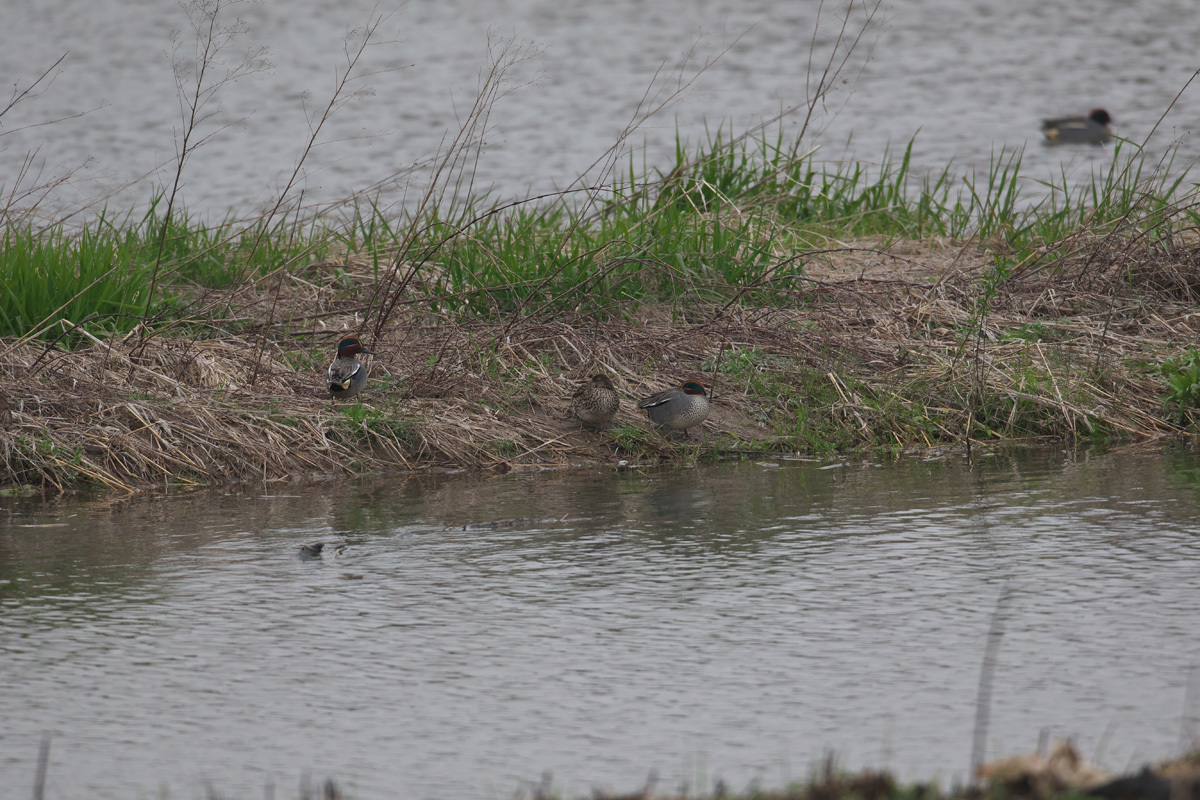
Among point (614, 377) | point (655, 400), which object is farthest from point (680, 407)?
point (614, 377)

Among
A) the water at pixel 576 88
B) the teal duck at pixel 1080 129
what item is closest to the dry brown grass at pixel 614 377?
the water at pixel 576 88

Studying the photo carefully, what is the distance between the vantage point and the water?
16562mm

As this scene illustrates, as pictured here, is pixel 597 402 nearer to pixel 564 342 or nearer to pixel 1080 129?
pixel 564 342

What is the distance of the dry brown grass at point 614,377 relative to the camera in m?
7.62

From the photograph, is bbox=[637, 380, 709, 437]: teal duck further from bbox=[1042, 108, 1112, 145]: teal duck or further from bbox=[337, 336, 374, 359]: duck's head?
bbox=[1042, 108, 1112, 145]: teal duck

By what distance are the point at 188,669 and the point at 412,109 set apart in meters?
16.4

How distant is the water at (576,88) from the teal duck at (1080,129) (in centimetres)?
19

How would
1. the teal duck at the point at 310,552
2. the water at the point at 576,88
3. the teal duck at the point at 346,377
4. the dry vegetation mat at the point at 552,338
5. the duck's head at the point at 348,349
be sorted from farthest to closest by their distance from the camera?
1. the water at the point at 576,88
2. the duck's head at the point at 348,349
3. the teal duck at the point at 346,377
4. the dry vegetation mat at the point at 552,338
5. the teal duck at the point at 310,552

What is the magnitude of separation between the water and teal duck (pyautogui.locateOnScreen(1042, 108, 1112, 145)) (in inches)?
7.4

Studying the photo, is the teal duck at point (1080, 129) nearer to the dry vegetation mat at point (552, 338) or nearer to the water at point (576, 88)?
the water at point (576, 88)

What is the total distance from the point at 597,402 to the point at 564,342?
1179 mm

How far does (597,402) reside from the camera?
787 centimetres

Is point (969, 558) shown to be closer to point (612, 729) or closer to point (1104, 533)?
point (1104, 533)

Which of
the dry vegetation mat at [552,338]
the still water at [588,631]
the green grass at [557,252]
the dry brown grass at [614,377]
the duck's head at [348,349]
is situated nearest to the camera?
the still water at [588,631]
